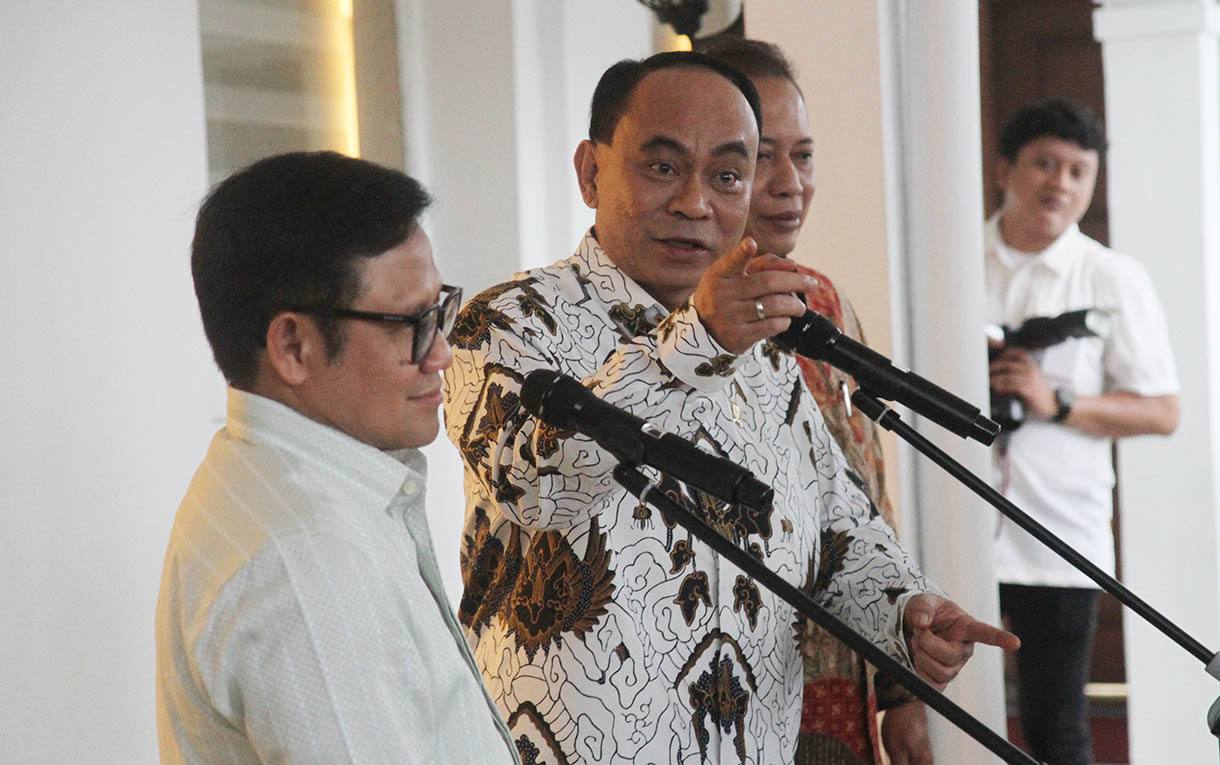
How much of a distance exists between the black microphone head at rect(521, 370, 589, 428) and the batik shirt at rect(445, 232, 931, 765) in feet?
0.62

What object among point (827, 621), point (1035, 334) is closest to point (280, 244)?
point (827, 621)

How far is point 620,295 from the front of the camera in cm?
190

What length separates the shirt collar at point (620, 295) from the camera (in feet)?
6.20

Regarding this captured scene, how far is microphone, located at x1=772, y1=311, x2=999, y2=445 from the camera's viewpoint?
1594 mm

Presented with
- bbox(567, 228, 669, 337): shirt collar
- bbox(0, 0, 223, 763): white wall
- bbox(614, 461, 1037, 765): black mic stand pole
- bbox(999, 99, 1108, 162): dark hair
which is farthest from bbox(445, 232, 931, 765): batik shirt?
bbox(999, 99, 1108, 162): dark hair

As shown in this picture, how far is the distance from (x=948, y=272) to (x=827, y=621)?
67.4 inches

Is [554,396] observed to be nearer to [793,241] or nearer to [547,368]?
[547,368]

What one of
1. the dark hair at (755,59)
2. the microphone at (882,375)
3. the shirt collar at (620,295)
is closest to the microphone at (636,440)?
the microphone at (882,375)

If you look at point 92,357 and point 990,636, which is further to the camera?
point 92,357

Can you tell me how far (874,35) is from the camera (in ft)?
9.81

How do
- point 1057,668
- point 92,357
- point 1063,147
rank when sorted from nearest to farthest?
1. point 92,357
2. point 1057,668
3. point 1063,147

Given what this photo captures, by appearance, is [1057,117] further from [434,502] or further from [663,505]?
[663,505]

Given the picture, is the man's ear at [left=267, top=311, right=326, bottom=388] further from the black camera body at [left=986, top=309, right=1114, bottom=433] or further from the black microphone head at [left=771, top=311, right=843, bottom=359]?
the black camera body at [left=986, top=309, right=1114, bottom=433]

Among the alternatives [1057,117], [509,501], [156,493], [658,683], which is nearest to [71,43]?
[156,493]
